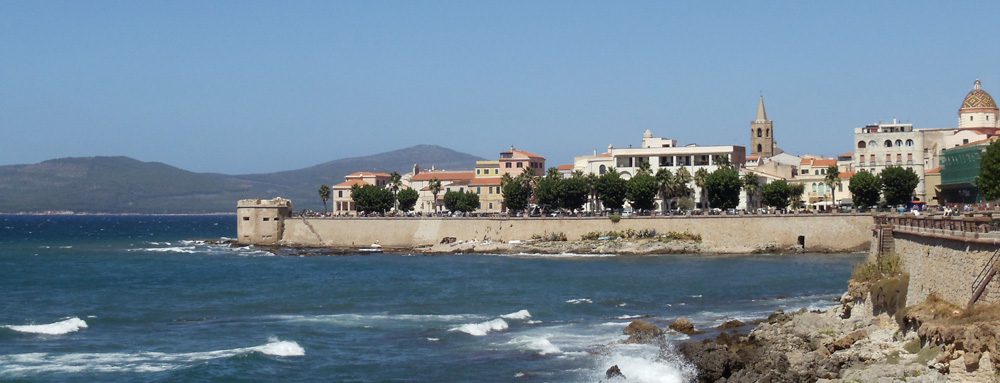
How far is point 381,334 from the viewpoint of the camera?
46.1 meters

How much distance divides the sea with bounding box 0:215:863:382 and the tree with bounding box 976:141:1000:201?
917cm

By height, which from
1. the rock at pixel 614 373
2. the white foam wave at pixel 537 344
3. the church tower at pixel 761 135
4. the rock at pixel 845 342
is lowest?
the rock at pixel 614 373

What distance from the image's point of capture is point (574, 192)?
10831cm

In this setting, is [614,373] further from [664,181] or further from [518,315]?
[664,181]

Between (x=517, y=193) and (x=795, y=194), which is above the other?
(x=517, y=193)

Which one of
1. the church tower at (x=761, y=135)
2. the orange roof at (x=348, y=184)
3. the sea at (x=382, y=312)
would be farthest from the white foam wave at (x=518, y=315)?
the church tower at (x=761, y=135)

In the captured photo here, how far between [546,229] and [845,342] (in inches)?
2605

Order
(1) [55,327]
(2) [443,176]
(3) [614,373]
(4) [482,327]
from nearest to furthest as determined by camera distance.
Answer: (3) [614,373]
(4) [482,327]
(1) [55,327]
(2) [443,176]

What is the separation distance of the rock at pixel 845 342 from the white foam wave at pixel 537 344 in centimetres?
909

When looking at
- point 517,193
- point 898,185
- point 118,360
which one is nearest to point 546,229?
point 517,193

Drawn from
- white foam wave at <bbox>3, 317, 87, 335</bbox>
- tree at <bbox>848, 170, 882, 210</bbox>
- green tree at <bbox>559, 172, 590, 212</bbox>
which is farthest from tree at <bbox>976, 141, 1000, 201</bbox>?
white foam wave at <bbox>3, 317, 87, 335</bbox>

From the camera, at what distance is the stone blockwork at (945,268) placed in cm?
3086

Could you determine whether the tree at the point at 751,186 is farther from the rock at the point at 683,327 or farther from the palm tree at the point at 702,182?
the rock at the point at 683,327

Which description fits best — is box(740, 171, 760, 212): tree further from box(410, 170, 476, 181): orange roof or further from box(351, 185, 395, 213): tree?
box(410, 170, 476, 181): orange roof
